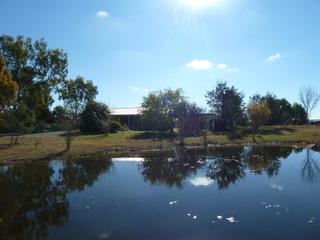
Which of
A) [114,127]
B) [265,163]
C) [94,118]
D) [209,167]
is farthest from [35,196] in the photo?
[114,127]

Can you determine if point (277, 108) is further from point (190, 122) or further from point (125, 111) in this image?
point (190, 122)

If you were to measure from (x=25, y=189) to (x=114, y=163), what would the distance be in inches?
417

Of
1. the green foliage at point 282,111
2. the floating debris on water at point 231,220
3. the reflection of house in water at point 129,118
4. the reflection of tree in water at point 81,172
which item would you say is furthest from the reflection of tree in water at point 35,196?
the green foliage at point 282,111

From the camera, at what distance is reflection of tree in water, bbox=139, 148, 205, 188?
21131 millimetres

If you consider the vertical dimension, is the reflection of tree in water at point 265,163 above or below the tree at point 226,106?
below

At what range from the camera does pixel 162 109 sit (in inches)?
2356

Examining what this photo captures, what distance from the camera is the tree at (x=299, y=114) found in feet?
295

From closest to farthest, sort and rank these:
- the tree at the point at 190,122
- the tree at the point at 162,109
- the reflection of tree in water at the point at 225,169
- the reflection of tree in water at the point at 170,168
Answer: the reflection of tree in water at the point at 225,169 → the reflection of tree in water at the point at 170,168 → the tree at the point at 190,122 → the tree at the point at 162,109

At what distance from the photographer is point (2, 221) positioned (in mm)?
13133

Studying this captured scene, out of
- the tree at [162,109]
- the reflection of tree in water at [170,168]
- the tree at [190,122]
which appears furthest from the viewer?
the tree at [162,109]

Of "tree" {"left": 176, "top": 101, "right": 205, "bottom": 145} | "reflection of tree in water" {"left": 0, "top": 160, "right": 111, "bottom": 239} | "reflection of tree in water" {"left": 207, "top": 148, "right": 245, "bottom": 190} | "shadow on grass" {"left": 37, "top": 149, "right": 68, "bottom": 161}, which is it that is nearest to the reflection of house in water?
"tree" {"left": 176, "top": 101, "right": 205, "bottom": 145}

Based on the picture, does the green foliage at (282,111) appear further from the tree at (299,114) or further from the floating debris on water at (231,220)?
the floating debris on water at (231,220)

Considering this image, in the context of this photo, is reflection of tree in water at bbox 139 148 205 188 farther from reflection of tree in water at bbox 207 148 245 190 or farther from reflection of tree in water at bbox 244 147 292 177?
reflection of tree in water at bbox 244 147 292 177

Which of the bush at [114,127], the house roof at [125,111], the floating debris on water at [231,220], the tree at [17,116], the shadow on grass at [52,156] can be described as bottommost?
the floating debris on water at [231,220]
